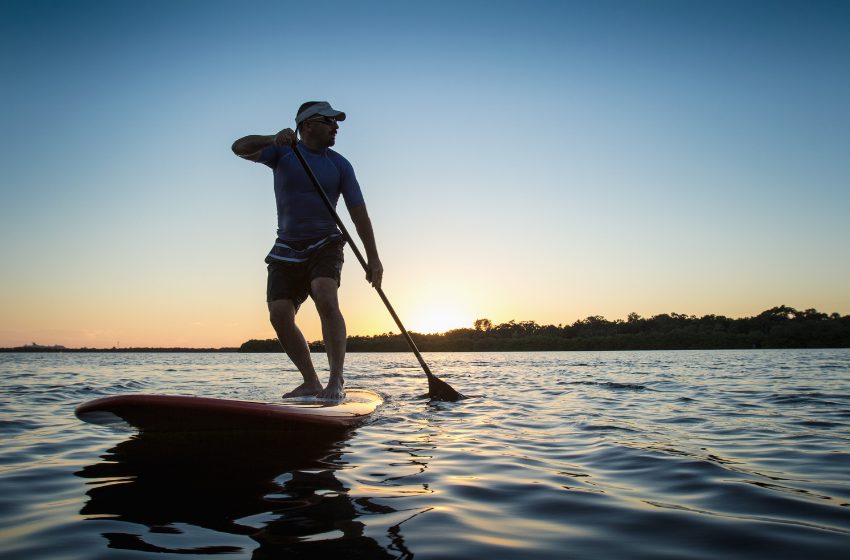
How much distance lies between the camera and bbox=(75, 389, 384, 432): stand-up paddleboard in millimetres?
2367

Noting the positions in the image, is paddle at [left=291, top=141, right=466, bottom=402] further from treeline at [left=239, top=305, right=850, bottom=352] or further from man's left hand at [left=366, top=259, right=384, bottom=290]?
treeline at [left=239, top=305, right=850, bottom=352]

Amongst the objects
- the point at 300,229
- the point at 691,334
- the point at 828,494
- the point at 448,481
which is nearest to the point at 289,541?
the point at 448,481

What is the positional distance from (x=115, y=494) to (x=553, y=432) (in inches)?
104

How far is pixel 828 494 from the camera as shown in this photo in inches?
75.3

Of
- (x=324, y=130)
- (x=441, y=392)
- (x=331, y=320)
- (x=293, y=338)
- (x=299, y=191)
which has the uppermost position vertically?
(x=324, y=130)

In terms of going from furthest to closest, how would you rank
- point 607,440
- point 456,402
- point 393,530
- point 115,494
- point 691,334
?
point 691,334
point 456,402
point 607,440
point 115,494
point 393,530

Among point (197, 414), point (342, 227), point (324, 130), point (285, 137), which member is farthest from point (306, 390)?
point (324, 130)

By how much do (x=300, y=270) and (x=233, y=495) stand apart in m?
2.68

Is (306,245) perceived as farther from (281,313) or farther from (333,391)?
(333,391)

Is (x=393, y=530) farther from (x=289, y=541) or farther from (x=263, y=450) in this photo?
(x=263, y=450)

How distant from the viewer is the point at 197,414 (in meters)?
2.49

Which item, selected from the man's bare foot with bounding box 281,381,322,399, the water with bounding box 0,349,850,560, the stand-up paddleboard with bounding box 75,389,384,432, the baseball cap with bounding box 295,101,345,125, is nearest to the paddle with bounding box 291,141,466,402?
the baseball cap with bounding box 295,101,345,125

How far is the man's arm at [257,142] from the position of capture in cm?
365

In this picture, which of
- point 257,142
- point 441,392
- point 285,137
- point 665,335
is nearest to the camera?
point 285,137
